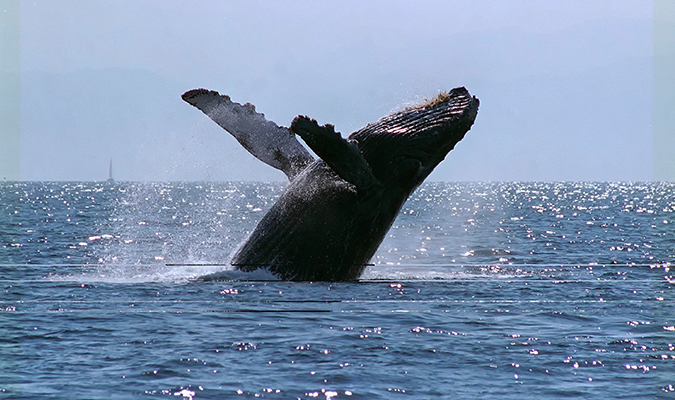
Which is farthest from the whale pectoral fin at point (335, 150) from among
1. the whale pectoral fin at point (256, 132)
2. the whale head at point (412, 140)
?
the whale pectoral fin at point (256, 132)

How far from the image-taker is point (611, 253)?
85.3 ft

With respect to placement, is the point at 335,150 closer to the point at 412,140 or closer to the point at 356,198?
the point at 356,198

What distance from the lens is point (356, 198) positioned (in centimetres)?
1152

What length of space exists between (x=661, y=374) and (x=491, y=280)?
703 cm

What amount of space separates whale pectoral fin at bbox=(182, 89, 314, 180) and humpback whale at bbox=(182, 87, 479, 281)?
1.14ft

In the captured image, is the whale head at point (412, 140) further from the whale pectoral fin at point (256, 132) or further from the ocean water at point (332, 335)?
the ocean water at point (332, 335)

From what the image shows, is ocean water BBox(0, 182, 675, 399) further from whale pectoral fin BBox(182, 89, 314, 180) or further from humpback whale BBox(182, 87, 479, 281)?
whale pectoral fin BBox(182, 89, 314, 180)

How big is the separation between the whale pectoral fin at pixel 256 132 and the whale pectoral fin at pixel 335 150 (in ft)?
6.07

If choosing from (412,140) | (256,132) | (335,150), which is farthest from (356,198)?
(256,132)

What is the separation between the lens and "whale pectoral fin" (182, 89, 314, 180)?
1255 centimetres

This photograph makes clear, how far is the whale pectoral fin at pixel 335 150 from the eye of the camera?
982 centimetres

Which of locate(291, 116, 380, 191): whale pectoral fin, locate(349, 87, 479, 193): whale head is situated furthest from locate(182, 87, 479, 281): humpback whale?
locate(291, 116, 380, 191): whale pectoral fin

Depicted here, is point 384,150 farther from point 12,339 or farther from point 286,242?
point 12,339

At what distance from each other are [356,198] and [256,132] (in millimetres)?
2178
